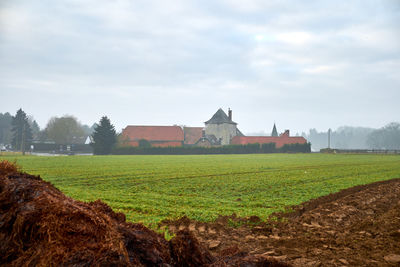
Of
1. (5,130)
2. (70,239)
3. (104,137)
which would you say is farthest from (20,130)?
(70,239)

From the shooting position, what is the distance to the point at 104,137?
7169 cm

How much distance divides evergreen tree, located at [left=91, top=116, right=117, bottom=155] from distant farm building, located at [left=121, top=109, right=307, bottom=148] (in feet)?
64.4

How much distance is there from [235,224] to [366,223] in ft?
12.5

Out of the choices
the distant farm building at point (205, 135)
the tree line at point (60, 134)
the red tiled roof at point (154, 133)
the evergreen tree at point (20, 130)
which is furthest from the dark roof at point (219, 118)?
the evergreen tree at point (20, 130)

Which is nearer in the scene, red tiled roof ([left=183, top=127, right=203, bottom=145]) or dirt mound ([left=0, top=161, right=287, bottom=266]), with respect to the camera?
dirt mound ([left=0, top=161, right=287, bottom=266])

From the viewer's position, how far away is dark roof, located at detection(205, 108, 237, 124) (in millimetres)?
103438

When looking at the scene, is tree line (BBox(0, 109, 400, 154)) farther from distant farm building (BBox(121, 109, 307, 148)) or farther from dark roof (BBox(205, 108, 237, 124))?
dark roof (BBox(205, 108, 237, 124))

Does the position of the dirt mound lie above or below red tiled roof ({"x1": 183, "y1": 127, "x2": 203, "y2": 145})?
below

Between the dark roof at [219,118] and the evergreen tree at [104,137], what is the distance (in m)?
39.2

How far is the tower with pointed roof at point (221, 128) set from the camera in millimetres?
103188

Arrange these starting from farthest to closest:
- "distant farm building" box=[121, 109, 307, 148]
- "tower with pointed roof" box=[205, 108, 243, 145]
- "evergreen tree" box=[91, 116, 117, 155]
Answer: "tower with pointed roof" box=[205, 108, 243, 145] < "distant farm building" box=[121, 109, 307, 148] < "evergreen tree" box=[91, 116, 117, 155]

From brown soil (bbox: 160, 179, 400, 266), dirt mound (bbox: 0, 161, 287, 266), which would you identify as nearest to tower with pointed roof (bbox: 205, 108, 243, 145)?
brown soil (bbox: 160, 179, 400, 266)

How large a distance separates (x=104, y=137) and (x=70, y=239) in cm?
7123

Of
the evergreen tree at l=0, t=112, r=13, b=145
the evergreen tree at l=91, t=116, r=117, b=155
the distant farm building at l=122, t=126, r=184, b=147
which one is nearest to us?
the evergreen tree at l=91, t=116, r=117, b=155
